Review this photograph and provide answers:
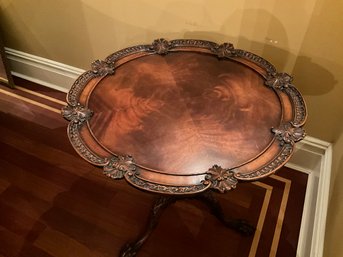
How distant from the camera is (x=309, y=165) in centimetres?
144

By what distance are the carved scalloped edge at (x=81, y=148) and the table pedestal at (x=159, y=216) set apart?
34cm

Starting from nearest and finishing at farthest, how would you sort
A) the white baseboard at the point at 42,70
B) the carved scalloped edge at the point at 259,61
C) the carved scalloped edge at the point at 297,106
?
the carved scalloped edge at the point at 297,106
the carved scalloped edge at the point at 259,61
the white baseboard at the point at 42,70

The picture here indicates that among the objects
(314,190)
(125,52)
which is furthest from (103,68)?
(314,190)

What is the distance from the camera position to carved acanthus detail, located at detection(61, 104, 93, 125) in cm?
86

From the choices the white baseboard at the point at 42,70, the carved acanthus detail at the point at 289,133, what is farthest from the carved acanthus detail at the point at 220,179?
the white baseboard at the point at 42,70

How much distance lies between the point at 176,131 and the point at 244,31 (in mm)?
588

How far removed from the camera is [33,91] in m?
1.92

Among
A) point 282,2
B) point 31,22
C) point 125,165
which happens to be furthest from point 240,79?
point 31,22

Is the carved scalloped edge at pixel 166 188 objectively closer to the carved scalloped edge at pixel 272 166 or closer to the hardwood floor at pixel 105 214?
the carved scalloped edge at pixel 272 166

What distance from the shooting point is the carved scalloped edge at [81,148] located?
0.78 meters

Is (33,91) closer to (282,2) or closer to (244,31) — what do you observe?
(244,31)

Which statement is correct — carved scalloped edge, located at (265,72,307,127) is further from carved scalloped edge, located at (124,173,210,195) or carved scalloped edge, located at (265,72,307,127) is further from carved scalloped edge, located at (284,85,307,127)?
carved scalloped edge, located at (124,173,210,195)

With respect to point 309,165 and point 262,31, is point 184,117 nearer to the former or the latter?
point 262,31

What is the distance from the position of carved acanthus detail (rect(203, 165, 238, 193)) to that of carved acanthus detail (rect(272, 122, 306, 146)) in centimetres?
17
